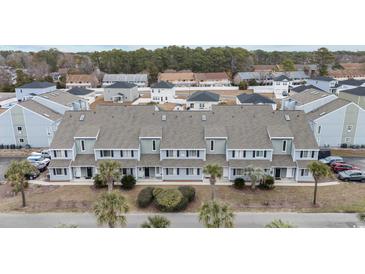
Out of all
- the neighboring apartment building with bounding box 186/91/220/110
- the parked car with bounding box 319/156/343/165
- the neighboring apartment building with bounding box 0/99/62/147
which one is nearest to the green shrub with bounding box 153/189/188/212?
the parked car with bounding box 319/156/343/165

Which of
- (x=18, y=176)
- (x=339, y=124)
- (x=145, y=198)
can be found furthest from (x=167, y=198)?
(x=339, y=124)

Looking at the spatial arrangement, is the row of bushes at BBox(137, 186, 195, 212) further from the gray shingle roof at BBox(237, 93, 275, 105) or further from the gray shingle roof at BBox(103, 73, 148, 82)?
the gray shingle roof at BBox(103, 73, 148, 82)

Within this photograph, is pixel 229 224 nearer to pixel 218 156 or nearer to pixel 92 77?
pixel 218 156

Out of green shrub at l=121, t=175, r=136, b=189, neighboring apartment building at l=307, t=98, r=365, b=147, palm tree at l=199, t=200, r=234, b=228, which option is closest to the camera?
palm tree at l=199, t=200, r=234, b=228

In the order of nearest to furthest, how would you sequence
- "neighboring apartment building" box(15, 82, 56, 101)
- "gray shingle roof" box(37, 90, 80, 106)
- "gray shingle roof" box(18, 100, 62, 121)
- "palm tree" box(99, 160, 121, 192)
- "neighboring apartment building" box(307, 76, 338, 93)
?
"palm tree" box(99, 160, 121, 192), "gray shingle roof" box(18, 100, 62, 121), "gray shingle roof" box(37, 90, 80, 106), "neighboring apartment building" box(15, 82, 56, 101), "neighboring apartment building" box(307, 76, 338, 93)

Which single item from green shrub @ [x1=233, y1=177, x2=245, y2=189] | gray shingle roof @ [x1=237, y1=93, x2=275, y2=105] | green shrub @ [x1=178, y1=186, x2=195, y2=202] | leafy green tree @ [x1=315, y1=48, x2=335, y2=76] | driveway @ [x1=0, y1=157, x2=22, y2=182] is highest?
leafy green tree @ [x1=315, y1=48, x2=335, y2=76]

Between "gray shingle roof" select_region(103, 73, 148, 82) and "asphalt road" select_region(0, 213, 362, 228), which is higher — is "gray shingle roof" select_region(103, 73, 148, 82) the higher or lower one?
the higher one

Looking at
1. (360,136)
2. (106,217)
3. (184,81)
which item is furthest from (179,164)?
(184,81)

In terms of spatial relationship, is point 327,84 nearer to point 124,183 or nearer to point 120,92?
point 120,92
